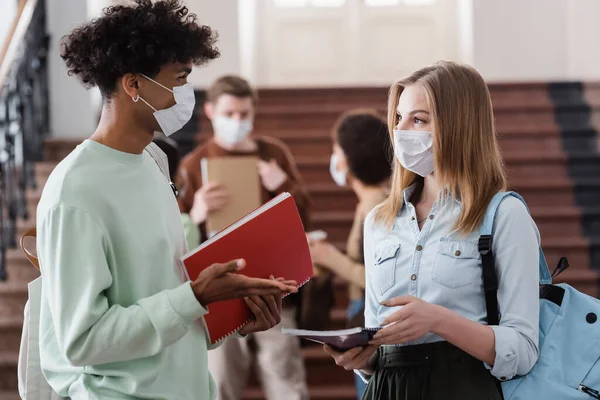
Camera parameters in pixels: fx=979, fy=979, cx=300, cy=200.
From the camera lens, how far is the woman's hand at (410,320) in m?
2.07

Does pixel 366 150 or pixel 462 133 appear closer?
pixel 462 133

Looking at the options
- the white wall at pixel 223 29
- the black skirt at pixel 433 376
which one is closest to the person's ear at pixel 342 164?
the black skirt at pixel 433 376

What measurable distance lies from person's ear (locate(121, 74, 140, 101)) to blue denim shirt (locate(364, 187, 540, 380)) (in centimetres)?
71

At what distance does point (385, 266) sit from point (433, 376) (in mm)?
287

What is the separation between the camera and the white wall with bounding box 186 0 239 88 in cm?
926

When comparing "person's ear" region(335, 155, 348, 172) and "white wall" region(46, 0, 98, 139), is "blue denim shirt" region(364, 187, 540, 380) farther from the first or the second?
"white wall" region(46, 0, 98, 139)

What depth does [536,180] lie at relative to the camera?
732 centimetres

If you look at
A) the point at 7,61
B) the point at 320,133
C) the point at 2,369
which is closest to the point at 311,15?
the point at 320,133

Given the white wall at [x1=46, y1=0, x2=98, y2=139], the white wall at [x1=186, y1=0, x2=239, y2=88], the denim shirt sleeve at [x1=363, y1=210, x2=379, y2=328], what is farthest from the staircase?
the denim shirt sleeve at [x1=363, y1=210, x2=379, y2=328]

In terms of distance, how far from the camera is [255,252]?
6.82 feet

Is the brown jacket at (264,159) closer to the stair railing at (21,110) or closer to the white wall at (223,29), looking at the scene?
the stair railing at (21,110)

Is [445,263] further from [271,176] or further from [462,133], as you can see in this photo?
[271,176]

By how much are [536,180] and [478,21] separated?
2735 millimetres

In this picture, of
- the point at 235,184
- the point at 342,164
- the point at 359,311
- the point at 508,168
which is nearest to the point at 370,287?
the point at 359,311
